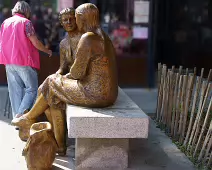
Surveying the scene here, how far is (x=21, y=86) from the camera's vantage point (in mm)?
5957

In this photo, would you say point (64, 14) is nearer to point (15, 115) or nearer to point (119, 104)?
point (119, 104)

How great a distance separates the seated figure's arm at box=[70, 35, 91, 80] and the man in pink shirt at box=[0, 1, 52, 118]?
1488 millimetres

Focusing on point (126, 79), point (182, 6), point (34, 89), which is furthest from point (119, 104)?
point (182, 6)

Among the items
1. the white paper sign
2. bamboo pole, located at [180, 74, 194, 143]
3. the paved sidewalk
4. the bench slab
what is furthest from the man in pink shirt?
the white paper sign

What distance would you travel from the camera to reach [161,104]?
613 cm

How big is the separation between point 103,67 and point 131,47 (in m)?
4.49

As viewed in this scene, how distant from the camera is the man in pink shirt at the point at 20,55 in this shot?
223 inches

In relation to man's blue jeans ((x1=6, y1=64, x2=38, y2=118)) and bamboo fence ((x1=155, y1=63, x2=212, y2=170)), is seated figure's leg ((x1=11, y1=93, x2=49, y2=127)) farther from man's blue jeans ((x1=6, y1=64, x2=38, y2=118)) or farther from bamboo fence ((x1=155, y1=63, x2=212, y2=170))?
bamboo fence ((x1=155, y1=63, x2=212, y2=170))

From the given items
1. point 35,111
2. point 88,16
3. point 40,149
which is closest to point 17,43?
point 35,111

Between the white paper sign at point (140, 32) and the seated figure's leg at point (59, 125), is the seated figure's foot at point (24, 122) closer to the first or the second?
the seated figure's leg at point (59, 125)

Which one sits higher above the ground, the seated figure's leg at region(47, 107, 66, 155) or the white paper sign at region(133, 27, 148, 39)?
the white paper sign at region(133, 27, 148, 39)

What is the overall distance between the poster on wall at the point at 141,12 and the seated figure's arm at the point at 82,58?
4515 millimetres

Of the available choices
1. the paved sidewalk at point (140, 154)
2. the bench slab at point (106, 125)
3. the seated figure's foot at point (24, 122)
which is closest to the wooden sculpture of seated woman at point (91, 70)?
the bench slab at point (106, 125)

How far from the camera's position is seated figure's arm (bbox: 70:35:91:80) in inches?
167
